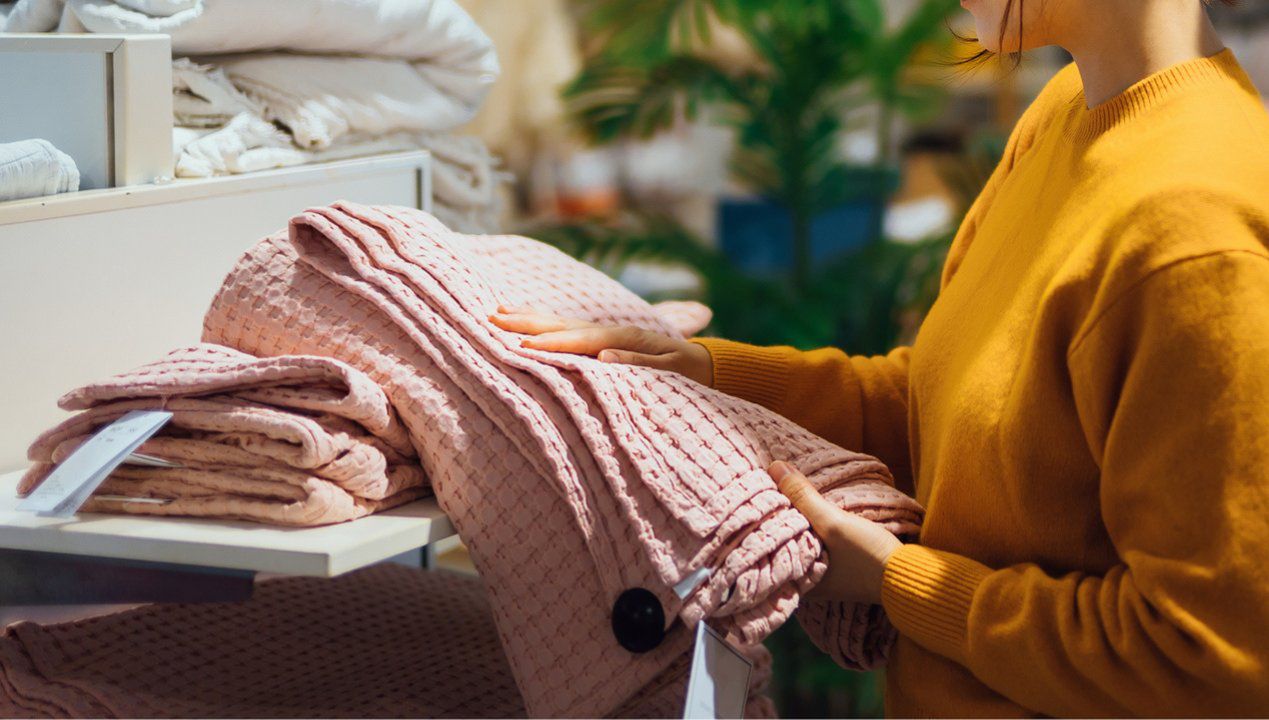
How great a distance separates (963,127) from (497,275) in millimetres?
2620

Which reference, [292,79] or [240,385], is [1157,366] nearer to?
[240,385]

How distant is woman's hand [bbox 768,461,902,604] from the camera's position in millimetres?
872

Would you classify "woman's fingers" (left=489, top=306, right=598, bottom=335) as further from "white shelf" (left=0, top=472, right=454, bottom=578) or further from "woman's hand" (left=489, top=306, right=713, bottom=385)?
"white shelf" (left=0, top=472, right=454, bottom=578)

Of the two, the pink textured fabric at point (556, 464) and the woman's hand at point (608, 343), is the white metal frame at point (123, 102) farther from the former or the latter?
the woman's hand at point (608, 343)

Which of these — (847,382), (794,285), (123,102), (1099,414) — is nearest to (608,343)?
(847,382)

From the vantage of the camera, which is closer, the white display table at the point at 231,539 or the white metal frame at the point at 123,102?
the white display table at the point at 231,539

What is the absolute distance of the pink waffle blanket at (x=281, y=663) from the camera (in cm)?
93

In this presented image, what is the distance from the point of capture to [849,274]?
2188mm

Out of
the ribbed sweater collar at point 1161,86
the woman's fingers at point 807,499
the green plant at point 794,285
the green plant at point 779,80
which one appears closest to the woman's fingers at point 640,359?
the woman's fingers at point 807,499

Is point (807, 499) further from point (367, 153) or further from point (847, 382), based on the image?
point (367, 153)

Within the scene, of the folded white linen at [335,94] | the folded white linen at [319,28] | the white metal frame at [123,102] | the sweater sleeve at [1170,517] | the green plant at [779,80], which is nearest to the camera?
the sweater sleeve at [1170,517]

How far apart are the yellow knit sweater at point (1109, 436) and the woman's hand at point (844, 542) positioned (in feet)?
0.05

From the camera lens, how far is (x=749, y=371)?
43.0 inches

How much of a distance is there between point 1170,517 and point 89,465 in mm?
665
